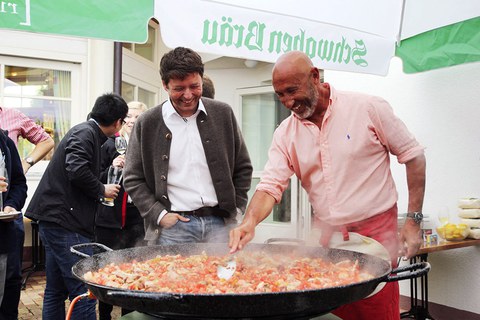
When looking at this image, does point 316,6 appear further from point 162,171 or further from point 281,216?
point 281,216

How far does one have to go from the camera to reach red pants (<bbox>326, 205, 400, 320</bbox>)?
8.72 feet

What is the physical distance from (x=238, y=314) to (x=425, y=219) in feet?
12.5

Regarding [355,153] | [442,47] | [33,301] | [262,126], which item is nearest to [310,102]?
[355,153]

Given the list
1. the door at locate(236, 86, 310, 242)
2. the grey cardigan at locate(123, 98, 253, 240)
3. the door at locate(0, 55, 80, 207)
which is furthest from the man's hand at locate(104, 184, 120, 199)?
the door at locate(0, 55, 80, 207)

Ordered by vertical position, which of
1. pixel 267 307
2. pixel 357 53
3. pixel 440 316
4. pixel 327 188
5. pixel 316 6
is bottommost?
pixel 440 316

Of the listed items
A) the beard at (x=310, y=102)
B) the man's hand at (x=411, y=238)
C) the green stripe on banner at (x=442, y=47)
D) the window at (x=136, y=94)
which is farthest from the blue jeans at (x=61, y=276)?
the window at (x=136, y=94)

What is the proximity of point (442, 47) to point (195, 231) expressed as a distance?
2510 millimetres

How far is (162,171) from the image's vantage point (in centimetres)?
313

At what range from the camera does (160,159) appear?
313 centimetres

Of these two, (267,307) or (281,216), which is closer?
(267,307)

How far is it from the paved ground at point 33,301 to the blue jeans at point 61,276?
1.25 meters

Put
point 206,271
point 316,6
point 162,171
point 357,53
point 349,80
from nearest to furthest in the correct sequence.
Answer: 1. point 206,271
2. point 162,171
3. point 316,6
4. point 357,53
5. point 349,80

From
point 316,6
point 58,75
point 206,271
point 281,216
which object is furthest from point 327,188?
point 58,75

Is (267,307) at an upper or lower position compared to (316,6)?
lower
